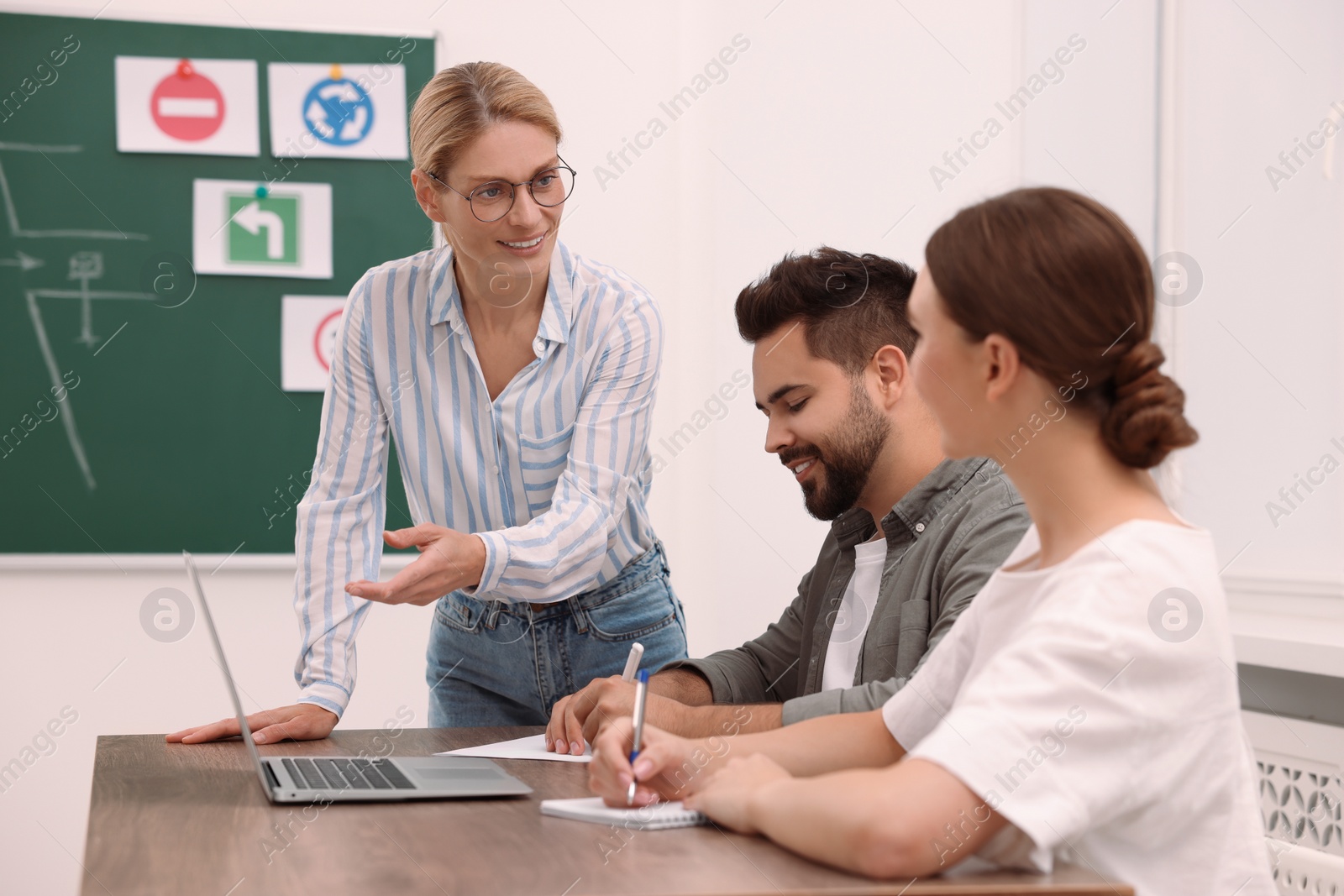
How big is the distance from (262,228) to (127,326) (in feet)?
1.26

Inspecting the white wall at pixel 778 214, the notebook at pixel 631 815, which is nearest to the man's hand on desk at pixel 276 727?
the notebook at pixel 631 815

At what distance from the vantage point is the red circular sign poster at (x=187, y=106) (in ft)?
9.05

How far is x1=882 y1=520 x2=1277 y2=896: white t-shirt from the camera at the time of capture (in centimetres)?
76

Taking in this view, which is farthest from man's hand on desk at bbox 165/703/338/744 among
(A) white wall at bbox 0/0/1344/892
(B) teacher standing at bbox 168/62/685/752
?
(A) white wall at bbox 0/0/1344/892

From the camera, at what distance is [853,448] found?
1.55 m

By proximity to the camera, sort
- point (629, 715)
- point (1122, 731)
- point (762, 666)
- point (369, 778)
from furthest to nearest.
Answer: point (762, 666) → point (629, 715) → point (369, 778) → point (1122, 731)

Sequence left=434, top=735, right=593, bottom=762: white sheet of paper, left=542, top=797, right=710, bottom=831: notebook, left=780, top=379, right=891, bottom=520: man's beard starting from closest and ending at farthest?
left=542, top=797, right=710, bottom=831: notebook, left=434, top=735, right=593, bottom=762: white sheet of paper, left=780, top=379, right=891, bottom=520: man's beard

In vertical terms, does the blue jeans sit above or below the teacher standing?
below

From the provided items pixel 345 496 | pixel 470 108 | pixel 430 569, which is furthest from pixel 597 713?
pixel 470 108

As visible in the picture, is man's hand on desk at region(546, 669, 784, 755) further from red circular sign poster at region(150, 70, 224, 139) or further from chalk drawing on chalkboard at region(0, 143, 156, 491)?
red circular sign poster at region(150, 70, 224, 139)

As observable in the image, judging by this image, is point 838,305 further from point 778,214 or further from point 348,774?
point 778,214

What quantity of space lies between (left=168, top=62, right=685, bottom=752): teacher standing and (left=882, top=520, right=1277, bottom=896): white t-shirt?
87 centimetres

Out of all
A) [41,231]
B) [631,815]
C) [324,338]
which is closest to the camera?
[631,815]

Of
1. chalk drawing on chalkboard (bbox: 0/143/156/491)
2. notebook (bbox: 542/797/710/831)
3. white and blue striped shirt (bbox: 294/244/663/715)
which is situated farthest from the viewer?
chalk drawing on chalkboard (bbox: 0/143/156/491)
